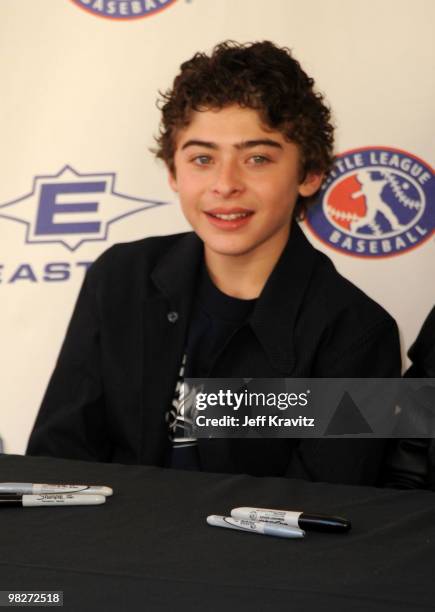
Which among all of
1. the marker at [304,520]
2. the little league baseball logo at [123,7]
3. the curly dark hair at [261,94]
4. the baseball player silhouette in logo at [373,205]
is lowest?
the marker at [304,520]

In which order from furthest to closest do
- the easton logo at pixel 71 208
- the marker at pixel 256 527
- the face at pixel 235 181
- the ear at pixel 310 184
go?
the easton logo at pixel 71 208, the ear at pixel 310 184, the face at pixel 235 181, the marker at pixel 256 527

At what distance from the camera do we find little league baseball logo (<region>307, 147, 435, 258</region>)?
1.51 meters

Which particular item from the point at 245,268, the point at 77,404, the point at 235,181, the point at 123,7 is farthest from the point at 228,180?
the point at 123,7

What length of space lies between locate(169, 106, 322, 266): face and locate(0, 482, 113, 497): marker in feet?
2.14

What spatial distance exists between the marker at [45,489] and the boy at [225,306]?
18.4 inches

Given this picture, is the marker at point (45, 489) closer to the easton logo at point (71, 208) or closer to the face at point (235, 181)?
the face at point (235, 181)

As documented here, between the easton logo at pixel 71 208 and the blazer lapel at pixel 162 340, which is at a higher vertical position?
the easton logo at pixel 71 208

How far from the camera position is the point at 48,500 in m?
0.73

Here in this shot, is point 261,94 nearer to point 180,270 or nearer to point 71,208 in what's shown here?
point 180,270

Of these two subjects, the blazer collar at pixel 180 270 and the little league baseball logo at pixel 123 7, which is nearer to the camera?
the blazer collar at pixel 180 270

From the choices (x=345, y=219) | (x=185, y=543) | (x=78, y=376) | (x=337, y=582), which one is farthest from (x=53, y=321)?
(x=337, y=582)

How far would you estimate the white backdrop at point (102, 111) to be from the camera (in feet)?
Answer: 5.08

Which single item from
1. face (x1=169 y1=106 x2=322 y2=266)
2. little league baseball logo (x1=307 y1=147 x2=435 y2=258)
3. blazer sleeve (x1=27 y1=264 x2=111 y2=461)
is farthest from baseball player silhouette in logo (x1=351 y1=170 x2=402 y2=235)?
blazer sleeve (x1=27 y1=264 x2=111 y2=461)

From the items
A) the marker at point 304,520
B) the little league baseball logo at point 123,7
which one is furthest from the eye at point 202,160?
the marker at point 304,520
